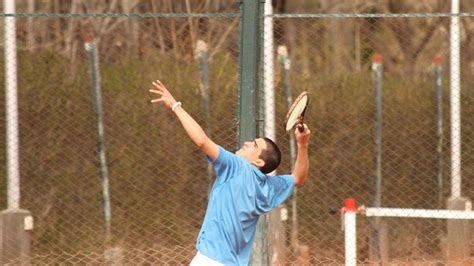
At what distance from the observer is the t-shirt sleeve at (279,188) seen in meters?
5.66

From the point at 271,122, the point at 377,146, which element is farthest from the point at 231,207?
the point at 377,146

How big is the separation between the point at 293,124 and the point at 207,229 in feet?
2.29

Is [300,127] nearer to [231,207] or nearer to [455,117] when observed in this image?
[231,207]

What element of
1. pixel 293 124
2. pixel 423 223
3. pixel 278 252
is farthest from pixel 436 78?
pixel 293 124

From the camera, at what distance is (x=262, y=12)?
724 cm

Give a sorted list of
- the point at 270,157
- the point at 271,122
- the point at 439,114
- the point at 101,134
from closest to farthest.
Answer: the point at 270,157 → the point at 271,122 → the point at 101,134 → the point at 439,114

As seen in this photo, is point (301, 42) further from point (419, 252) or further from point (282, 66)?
point (419, 252)

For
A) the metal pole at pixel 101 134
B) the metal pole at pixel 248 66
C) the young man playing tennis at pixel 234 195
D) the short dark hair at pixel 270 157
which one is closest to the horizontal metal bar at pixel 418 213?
the metal pole at pixel 248 66

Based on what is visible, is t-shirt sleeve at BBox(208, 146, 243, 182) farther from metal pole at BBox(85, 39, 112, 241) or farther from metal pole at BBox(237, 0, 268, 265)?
metal pole at BBox(85, 39, 112, 241)

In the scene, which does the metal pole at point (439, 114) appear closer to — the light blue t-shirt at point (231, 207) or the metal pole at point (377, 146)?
the metal pole at point (377, 146)

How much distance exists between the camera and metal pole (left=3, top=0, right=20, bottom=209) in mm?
8383

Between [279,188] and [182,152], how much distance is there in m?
3.15

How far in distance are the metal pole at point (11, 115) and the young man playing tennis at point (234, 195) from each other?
3.18m

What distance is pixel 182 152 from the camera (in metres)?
8.77
